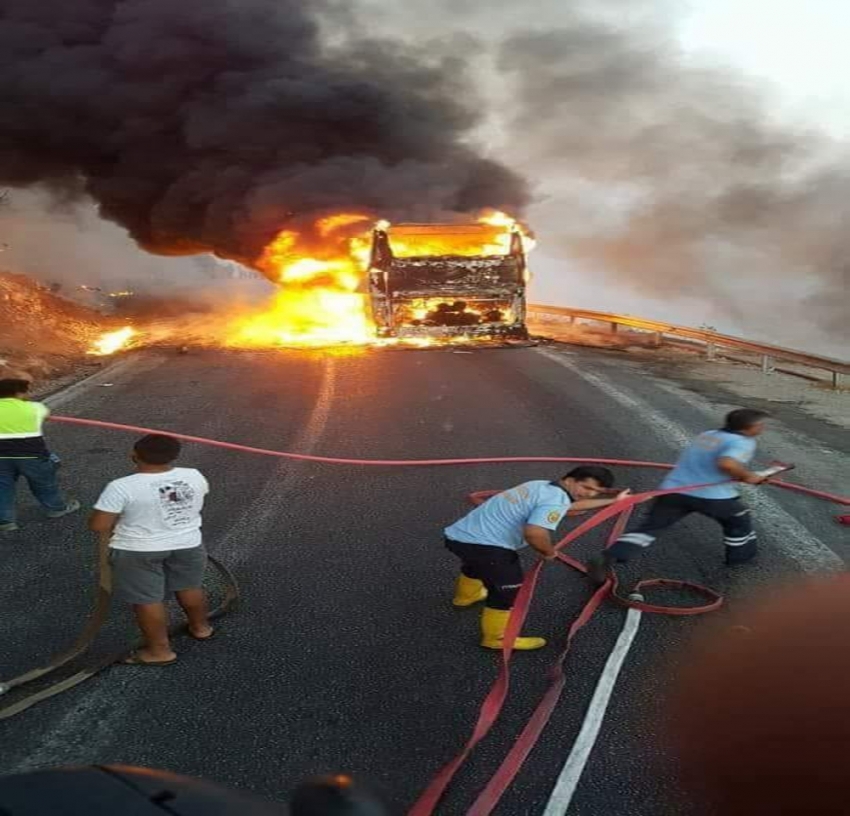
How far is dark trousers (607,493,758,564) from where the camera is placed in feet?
15.6

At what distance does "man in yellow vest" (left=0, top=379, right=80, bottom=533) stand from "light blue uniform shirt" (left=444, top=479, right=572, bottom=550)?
11.0 ft

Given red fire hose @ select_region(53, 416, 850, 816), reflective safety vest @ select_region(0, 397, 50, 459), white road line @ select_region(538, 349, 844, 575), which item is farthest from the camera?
reflective safety vest @ select_region(0, 397, 50, 459)

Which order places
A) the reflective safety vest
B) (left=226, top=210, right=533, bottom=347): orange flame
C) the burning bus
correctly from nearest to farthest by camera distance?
the reflective safety vest → the burning bus → (left=226, top=210, right=533, bottom=347): orange flame

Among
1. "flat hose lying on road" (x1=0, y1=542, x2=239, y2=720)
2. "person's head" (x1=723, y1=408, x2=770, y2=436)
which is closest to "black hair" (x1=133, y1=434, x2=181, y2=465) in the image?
"flat hose lying on road" (x1=0, y1=542, x2=239, y2=720)

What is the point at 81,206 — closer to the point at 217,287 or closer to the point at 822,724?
the point at 217,287

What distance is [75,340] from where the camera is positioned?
48.0ft

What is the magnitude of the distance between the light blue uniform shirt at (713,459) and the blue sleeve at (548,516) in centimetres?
148

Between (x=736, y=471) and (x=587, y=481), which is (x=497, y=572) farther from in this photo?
(x=736, y=471)

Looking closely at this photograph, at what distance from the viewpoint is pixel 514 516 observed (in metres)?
3.98

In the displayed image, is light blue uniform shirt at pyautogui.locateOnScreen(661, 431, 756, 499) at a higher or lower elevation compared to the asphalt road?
higher

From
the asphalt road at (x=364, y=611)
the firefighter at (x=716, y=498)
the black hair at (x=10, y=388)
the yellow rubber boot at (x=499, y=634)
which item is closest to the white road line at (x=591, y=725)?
the asphalt road at (x=364, y=611)

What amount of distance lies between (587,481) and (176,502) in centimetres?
219

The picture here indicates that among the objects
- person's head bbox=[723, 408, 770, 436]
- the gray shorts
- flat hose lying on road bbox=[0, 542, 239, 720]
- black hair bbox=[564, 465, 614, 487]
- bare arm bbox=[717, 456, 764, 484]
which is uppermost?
person's head bbox=[723, 408, 770, 436]

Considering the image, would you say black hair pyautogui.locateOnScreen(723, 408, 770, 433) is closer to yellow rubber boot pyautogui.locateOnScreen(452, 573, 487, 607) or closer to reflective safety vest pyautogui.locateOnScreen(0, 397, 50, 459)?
yellow rubber boot pyautogui.locateOnScreen(452, 573, 487, 607)
